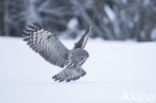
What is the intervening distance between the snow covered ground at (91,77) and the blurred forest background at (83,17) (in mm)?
5064

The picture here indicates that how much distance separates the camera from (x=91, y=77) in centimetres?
446

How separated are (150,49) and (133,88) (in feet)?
5.68

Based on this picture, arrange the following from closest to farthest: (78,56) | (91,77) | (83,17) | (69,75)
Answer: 1. (78,56)
2. (69,75)
3. (91,77)
4. (83,17)

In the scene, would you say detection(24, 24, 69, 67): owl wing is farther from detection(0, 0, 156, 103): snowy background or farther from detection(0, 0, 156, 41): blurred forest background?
detection(0, 0, 156, 41): blurred forest background

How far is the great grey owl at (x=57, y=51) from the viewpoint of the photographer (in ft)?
12.5

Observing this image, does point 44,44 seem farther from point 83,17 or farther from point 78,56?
point 83,17

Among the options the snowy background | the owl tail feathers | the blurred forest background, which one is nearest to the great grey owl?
the owl tail feathers

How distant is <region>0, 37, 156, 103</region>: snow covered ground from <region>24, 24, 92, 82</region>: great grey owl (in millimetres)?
137

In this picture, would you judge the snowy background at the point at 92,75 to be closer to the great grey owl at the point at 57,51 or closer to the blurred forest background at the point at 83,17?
the great grey owl at the point at 57,51

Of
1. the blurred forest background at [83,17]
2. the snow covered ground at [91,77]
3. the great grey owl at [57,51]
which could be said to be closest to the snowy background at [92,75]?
the snow covered ground at [91,77]

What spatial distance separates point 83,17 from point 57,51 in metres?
7.07

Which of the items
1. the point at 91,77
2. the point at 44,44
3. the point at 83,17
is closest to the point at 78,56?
the point at 44,44

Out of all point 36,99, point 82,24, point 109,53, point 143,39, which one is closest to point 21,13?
point 82,24

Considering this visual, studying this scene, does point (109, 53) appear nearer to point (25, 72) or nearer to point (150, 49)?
point (150, 49)
